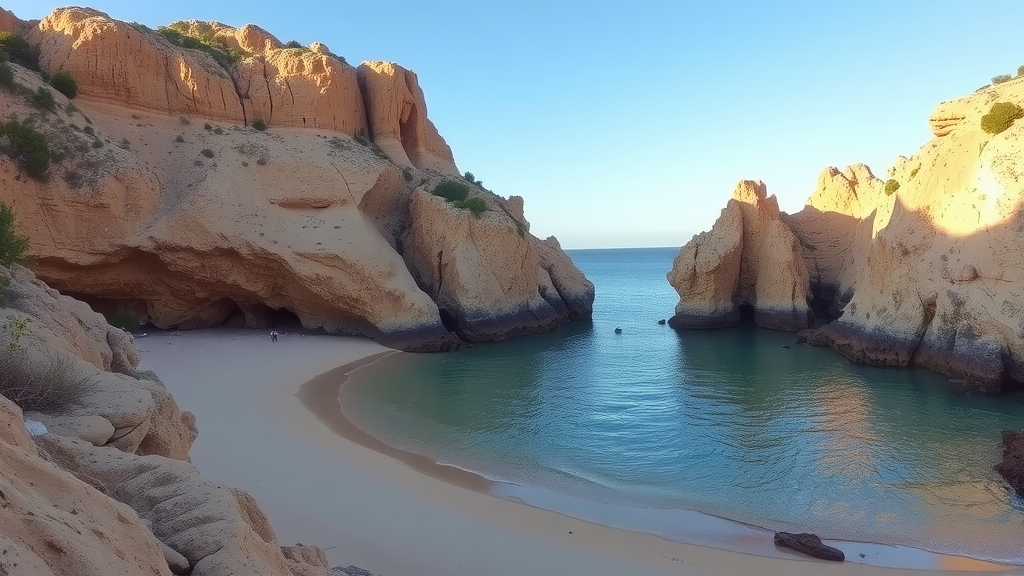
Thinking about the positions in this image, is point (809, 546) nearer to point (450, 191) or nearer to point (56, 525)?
point (56, 525)

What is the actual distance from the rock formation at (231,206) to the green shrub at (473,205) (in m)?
0.73

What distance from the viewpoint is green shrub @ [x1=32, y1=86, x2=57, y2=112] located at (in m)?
25.0

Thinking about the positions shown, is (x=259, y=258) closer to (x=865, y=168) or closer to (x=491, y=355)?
(x=491, y=355)

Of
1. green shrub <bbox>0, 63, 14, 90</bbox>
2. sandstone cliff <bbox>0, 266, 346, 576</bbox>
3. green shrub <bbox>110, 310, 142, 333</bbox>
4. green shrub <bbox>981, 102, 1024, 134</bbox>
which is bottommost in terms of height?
green shrub <bbox>110, 310, 142, 333</bbox>

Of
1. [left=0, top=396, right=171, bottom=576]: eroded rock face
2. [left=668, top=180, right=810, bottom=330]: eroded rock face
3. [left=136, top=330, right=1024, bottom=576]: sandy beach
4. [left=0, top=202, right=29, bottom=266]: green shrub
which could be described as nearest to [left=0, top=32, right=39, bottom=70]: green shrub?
[left=136, top=330, right=1024, bottom=576]: sandy beach

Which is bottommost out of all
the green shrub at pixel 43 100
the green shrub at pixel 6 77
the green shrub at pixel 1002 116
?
the green shrub at pixel 1002 116

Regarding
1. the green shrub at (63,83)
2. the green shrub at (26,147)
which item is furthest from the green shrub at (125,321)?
the green shrub at (63,83)

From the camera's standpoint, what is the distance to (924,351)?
893 inches

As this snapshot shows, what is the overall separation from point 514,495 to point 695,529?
3.50 m

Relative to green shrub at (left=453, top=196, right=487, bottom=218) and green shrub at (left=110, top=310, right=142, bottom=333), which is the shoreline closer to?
green shrub at (left=110, top=310, right=142, bottom=333)

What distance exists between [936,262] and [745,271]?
14.1 meters

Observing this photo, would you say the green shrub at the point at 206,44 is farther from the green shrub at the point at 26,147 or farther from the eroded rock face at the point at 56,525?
the eroded rock face at the point at 56,525

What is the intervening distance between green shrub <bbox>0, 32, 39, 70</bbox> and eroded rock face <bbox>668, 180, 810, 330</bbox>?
117 feet

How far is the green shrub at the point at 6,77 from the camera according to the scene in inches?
953
